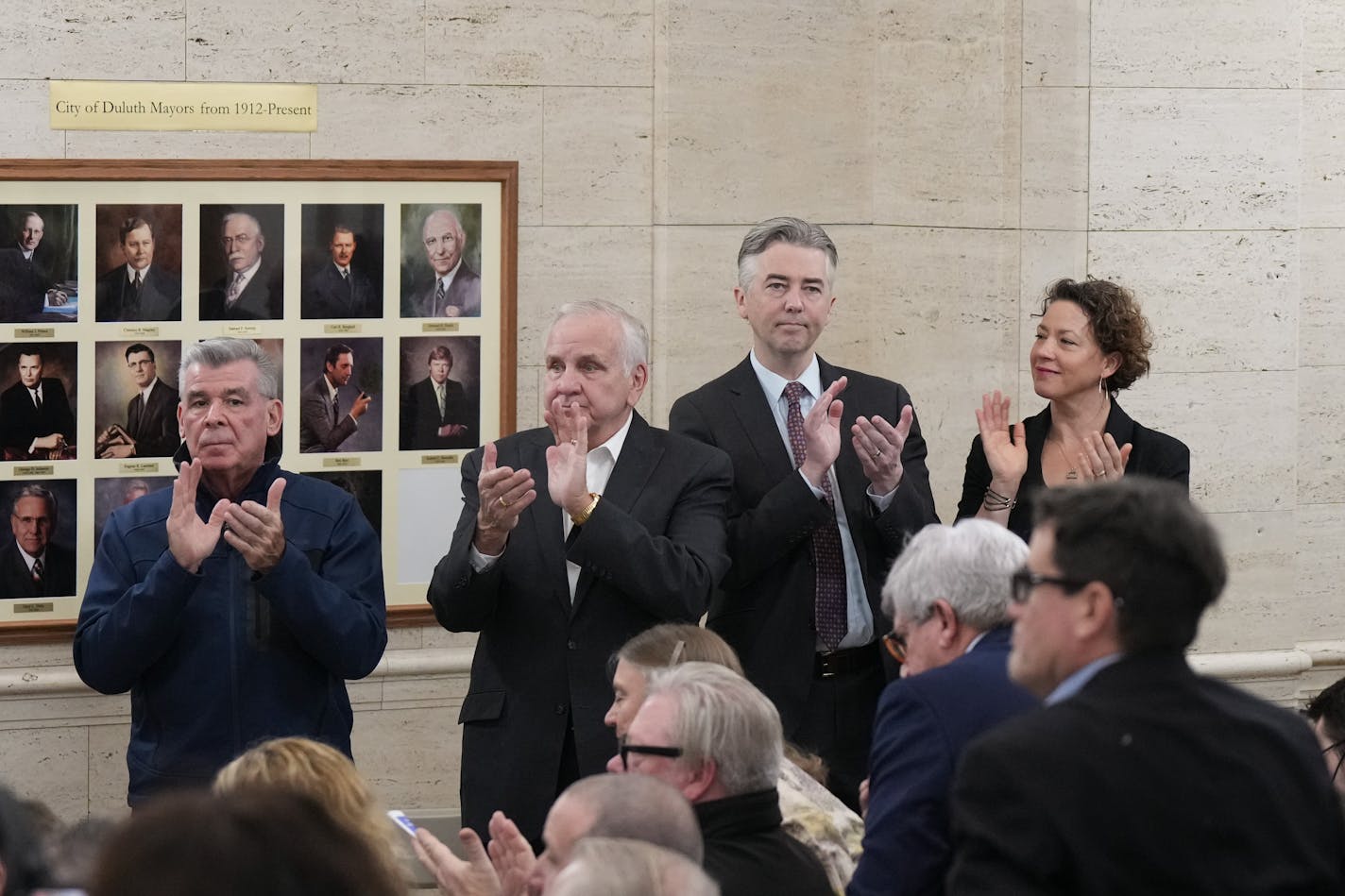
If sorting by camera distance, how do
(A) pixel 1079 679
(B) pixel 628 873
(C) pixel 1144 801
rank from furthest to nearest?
(A) pixel 1079 679 < (C) pixel 1144 801 < (B) pixel 628 873

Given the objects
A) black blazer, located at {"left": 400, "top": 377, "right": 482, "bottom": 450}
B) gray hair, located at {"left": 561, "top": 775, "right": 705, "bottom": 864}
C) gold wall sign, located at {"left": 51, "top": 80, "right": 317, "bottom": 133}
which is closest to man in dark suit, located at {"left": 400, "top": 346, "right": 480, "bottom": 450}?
black blazer, located at {"left": 400, "top": 377, "right": 482, "bottom": 450}

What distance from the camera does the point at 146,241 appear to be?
5.75 metres

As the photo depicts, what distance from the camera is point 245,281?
5.85 m

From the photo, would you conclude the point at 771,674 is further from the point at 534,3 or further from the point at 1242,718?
the point at 534,3

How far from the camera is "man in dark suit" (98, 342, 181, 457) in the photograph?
577 centimetres

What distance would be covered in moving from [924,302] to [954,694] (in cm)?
336

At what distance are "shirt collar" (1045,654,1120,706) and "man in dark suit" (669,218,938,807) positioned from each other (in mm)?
1984

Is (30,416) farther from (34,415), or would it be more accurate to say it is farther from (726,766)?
(726,766)

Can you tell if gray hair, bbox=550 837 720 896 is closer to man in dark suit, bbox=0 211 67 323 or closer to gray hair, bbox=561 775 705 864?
gray hair, bbox=561 775 705 864

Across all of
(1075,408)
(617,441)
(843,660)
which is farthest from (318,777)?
(1075,408)

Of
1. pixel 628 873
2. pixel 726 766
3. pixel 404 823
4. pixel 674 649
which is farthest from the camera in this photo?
pixel 674 649

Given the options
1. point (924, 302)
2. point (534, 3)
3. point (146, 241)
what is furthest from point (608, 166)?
point (146, 241)

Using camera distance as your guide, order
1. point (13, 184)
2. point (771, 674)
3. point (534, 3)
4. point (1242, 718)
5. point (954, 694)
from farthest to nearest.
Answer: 1. point (534, 3)
2. point (13, 184)
3. point (771, 674)
4. point (954, 694)
5. point (1242, 718)

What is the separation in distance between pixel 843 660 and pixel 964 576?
57.1 inches
